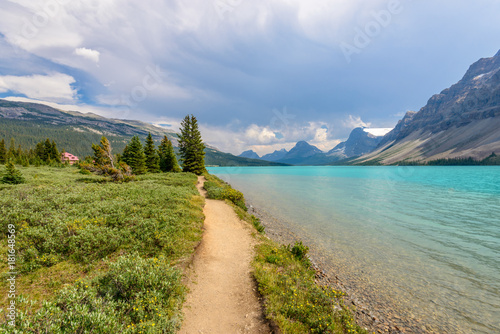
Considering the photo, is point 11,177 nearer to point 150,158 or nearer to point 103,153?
point 103,153

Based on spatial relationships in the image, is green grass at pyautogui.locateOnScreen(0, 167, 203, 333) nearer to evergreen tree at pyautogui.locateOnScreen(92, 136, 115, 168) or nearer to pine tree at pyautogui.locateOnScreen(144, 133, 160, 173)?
evergreen tree at pyautogui.locateOnScreen(92, 136, 115, 168)

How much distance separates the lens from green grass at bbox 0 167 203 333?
5094mm

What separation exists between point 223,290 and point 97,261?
5.92 m

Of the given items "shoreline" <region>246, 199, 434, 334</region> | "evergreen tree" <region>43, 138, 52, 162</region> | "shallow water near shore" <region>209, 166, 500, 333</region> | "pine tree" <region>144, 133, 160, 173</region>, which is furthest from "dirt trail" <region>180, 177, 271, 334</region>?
"evergreen tree" <region>43, 138, 52, 162</region>

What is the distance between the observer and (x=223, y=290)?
856cm

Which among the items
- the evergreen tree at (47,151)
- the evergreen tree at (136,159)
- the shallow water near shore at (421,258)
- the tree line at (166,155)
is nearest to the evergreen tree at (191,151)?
the tree line at (166,155)

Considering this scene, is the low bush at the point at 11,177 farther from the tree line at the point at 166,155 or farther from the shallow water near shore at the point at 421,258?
the shallow water near shore at the point at 421,258

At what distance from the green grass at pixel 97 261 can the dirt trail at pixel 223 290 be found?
73 cm

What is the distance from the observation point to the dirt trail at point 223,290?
22.2 ft

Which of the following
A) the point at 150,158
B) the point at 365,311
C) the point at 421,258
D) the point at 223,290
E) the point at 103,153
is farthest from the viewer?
the point at 150,158

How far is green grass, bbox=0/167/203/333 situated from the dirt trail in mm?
733

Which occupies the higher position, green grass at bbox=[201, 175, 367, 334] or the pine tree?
the pine tree

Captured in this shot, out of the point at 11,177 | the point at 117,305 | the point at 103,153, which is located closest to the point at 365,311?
the point at 117,305

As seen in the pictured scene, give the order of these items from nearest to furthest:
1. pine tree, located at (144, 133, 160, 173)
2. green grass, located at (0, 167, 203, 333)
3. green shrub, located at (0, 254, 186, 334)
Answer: green shrub, located at (0, 254, 186, 334) → green grass, located at (0, 167, 203, 333) → pine tree, located at (144, 133, 160, 173)
